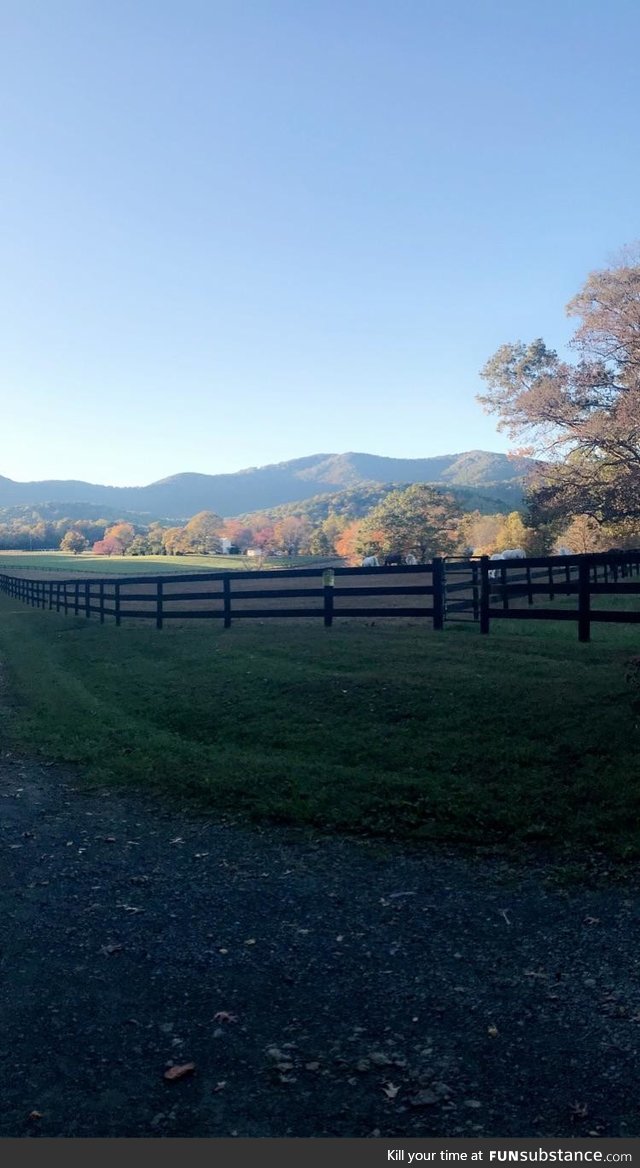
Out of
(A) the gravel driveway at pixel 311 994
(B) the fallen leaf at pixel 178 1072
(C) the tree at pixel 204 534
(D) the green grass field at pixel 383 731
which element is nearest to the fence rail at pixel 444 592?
(D) the green grass field at pixel 383 731

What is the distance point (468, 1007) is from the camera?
3.59 meters

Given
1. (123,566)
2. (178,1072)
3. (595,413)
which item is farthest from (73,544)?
(178,1072)

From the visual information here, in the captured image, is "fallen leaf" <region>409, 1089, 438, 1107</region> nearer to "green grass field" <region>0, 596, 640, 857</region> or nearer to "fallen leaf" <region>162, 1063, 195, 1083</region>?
"fallen leaf" <region>162, 1063, 195, 1083</region>

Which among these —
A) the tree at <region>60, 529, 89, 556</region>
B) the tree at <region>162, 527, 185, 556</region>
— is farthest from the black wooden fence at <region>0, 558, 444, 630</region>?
the tree at <region>60, 529, 89, 556</region>

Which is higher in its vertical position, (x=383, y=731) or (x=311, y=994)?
(x=383, y=731)

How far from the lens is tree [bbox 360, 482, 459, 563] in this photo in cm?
7569

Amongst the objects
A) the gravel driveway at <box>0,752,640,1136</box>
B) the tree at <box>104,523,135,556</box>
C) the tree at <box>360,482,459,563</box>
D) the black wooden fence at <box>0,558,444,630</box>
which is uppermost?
the tree at <box>104,523,135,556</box>

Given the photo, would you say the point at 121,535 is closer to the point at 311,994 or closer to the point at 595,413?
the point at 595,413

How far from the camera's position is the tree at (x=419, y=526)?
7569 centimetres

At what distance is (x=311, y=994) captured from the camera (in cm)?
374

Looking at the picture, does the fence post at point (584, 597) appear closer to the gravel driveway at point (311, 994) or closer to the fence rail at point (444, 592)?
the fence rail at point (444, 592)

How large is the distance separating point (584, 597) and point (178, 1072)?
29.9ft

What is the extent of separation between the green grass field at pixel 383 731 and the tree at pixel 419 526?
5997 centimetres

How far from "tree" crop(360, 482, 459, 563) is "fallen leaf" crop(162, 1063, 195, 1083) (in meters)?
68.7
